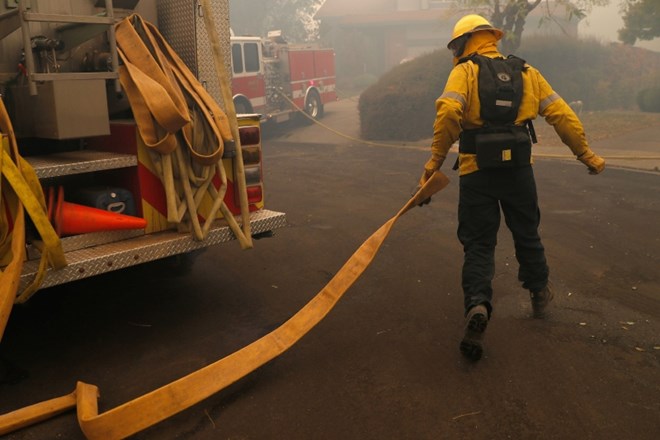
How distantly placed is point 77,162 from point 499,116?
2548 mm

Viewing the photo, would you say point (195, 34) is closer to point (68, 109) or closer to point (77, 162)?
point (68, 109)

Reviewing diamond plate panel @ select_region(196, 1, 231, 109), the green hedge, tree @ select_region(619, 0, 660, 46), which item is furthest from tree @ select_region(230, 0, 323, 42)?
diamond plate panel @ select_region(196, 1, 231, 109)

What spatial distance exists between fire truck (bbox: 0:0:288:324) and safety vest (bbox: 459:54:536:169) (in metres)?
1.60

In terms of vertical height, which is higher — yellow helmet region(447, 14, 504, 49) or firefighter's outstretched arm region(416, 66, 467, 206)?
yellow helmet region(447, 14, 504, 49)

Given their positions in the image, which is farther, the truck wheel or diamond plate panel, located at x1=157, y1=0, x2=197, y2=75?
the truck wheel

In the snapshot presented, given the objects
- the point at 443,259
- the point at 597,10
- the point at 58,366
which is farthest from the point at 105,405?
the point at 597,10

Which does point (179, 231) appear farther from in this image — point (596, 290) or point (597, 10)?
point (597, 10)

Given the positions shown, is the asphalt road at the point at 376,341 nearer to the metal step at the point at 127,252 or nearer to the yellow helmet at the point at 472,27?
the metal step at the point at 127,252

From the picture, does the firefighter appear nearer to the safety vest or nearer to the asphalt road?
the safety vest

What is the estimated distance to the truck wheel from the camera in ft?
74.4

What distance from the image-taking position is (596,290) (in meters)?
5.18

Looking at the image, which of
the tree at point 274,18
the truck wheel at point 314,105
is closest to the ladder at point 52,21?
the truck wheel at point 314,105

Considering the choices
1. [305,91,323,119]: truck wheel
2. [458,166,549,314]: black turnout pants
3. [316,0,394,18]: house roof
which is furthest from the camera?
[316,0,394,18]: house roof

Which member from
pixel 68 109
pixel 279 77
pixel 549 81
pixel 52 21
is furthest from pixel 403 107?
pixel 52 21
